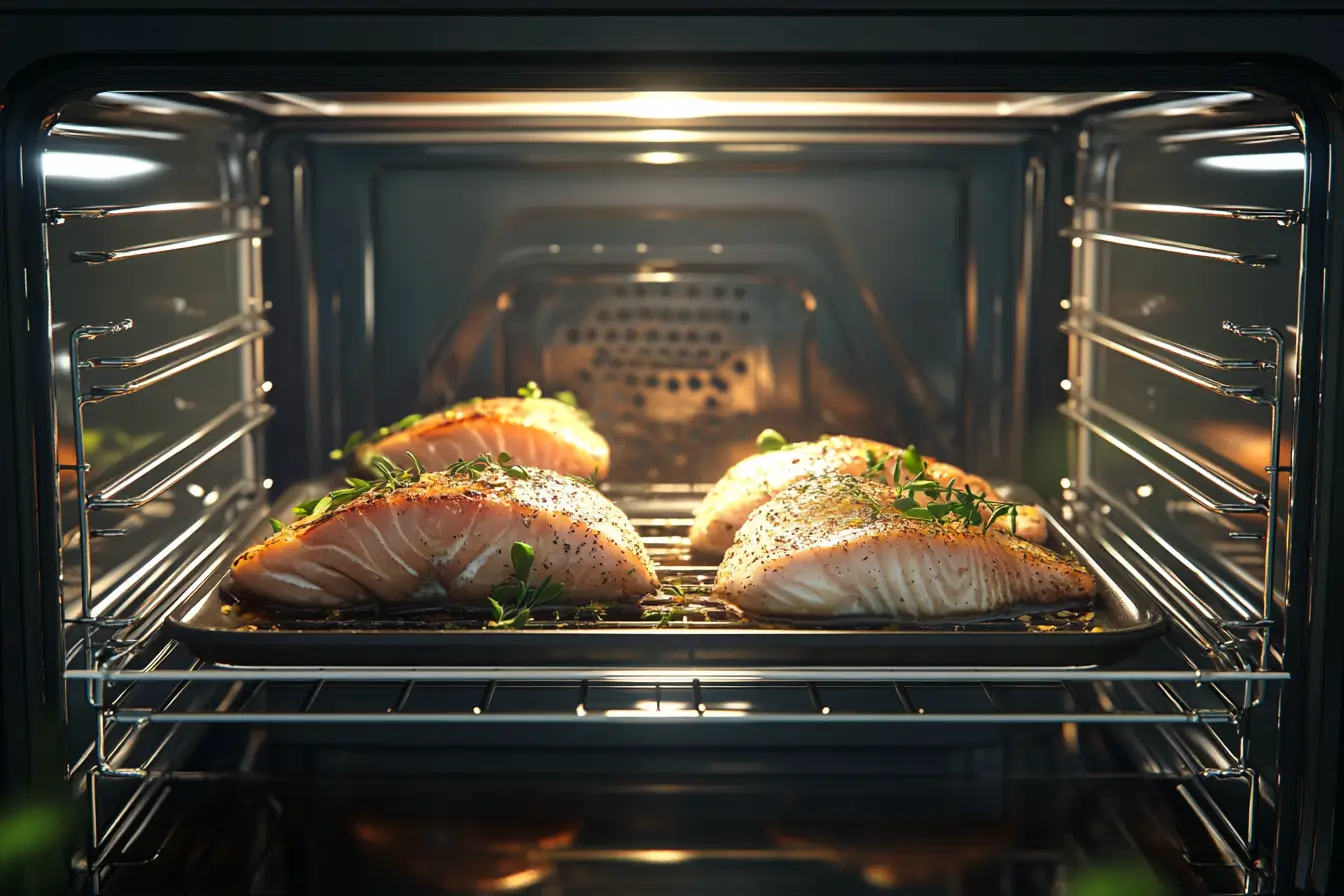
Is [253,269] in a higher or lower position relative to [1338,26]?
lower

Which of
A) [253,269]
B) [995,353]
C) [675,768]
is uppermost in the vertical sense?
[253,269]

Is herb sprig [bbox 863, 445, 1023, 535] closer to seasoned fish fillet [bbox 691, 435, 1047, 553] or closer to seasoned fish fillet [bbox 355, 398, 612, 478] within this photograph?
seasoned fish fillet [bbox 691, 435, 1047, 553]

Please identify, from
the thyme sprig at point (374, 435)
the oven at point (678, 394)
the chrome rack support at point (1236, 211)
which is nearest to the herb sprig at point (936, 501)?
the oven at point (678, 394)

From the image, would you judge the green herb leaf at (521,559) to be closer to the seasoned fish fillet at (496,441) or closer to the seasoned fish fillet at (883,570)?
the seasoned fish fillet at (883,570)

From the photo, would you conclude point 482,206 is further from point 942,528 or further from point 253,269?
point 942,528

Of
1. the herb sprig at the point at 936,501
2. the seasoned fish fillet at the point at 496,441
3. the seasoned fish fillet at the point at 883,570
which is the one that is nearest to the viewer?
the seasoned fish fillet at the point at 883,570

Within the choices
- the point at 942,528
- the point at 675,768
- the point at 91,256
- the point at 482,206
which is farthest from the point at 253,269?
the point at 942,528
